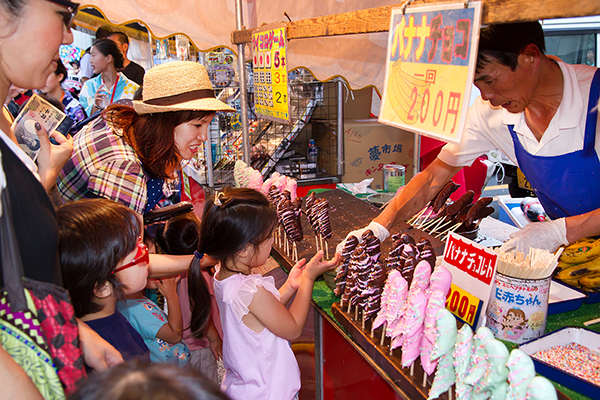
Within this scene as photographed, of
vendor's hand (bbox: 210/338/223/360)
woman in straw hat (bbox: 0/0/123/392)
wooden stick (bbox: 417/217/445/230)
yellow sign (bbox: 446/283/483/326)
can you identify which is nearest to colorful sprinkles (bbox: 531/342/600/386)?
yellow sign (bbox: 446/283/483/326)

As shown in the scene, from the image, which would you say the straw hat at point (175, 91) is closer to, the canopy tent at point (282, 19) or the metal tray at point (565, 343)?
the canopy tent at point (282, 19)

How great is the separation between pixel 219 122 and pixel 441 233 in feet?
12.4

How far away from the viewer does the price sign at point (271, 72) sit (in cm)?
293

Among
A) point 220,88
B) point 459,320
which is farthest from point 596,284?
point 220,88

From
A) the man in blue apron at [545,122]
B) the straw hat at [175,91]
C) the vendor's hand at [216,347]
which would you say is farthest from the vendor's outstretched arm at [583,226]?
the vendor's hand at [216,347]

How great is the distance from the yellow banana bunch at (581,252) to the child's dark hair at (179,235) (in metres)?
2.15

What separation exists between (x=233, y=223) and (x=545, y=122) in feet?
5.68

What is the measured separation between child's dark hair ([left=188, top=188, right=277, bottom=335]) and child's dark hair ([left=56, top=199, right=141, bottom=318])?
1.34 feet

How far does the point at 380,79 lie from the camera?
11.7 feet

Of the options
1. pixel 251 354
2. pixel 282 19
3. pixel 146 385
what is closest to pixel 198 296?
pixel 251 354

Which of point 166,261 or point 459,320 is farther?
point 166,261

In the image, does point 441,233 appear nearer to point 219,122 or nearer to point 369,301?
point 369,301

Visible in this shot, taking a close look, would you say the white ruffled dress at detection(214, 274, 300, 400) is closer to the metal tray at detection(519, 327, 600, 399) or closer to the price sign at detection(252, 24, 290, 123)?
the metal tray at detection(519, 327, 600, 399)

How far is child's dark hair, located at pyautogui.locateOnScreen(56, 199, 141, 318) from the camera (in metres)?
1.54
